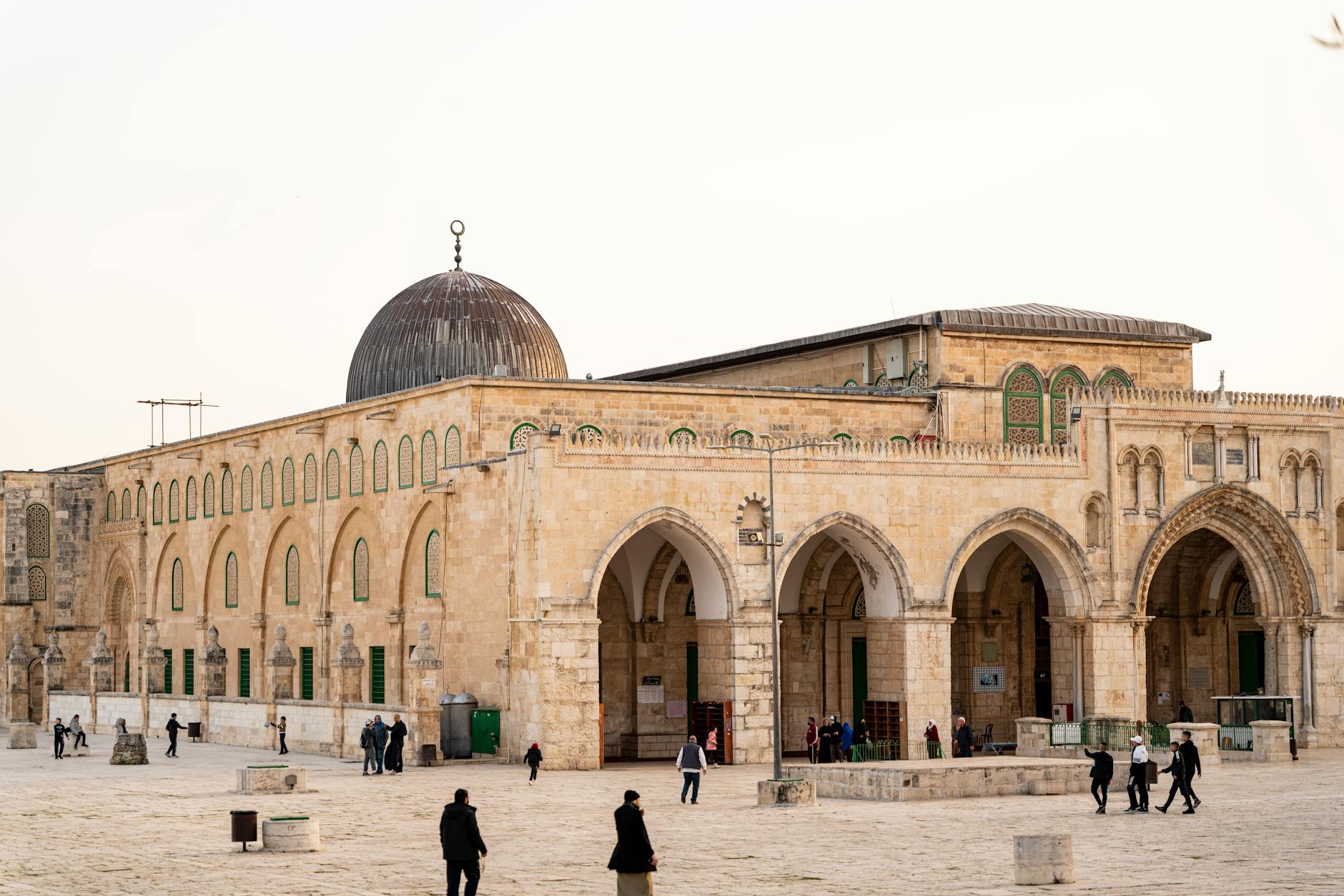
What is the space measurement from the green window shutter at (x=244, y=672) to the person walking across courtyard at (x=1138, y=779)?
2894 cm

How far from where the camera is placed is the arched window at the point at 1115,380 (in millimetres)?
45562

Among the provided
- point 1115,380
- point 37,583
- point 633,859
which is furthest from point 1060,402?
point 633,859

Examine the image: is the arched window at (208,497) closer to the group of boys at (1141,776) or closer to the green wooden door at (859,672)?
the green wooden door at (859,672)

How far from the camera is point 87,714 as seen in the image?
50.0 metres

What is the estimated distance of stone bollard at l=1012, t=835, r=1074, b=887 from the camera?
726 inches

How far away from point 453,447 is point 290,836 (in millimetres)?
18175

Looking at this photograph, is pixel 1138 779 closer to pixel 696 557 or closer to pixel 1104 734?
pixel 1104 734

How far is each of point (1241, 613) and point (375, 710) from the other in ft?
67.9

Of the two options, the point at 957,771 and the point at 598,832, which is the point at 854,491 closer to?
the point at 957,771

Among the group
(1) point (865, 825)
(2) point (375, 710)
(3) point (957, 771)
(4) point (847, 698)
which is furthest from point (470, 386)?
(1) point (865, 825)

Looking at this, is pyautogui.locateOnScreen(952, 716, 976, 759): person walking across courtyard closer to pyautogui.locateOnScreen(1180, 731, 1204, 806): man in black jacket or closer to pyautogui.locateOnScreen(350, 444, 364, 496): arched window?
pyautogui.locateOnScreen(1180, 731, 1204, 806): man in black jacket

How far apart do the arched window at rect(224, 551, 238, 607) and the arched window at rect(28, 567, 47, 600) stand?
8.97 metres

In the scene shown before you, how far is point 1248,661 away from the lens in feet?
149

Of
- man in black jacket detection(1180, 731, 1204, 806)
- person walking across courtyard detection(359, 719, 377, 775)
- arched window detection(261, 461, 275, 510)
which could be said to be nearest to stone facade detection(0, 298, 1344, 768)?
arched window detection(261, 461, 275, 510)
